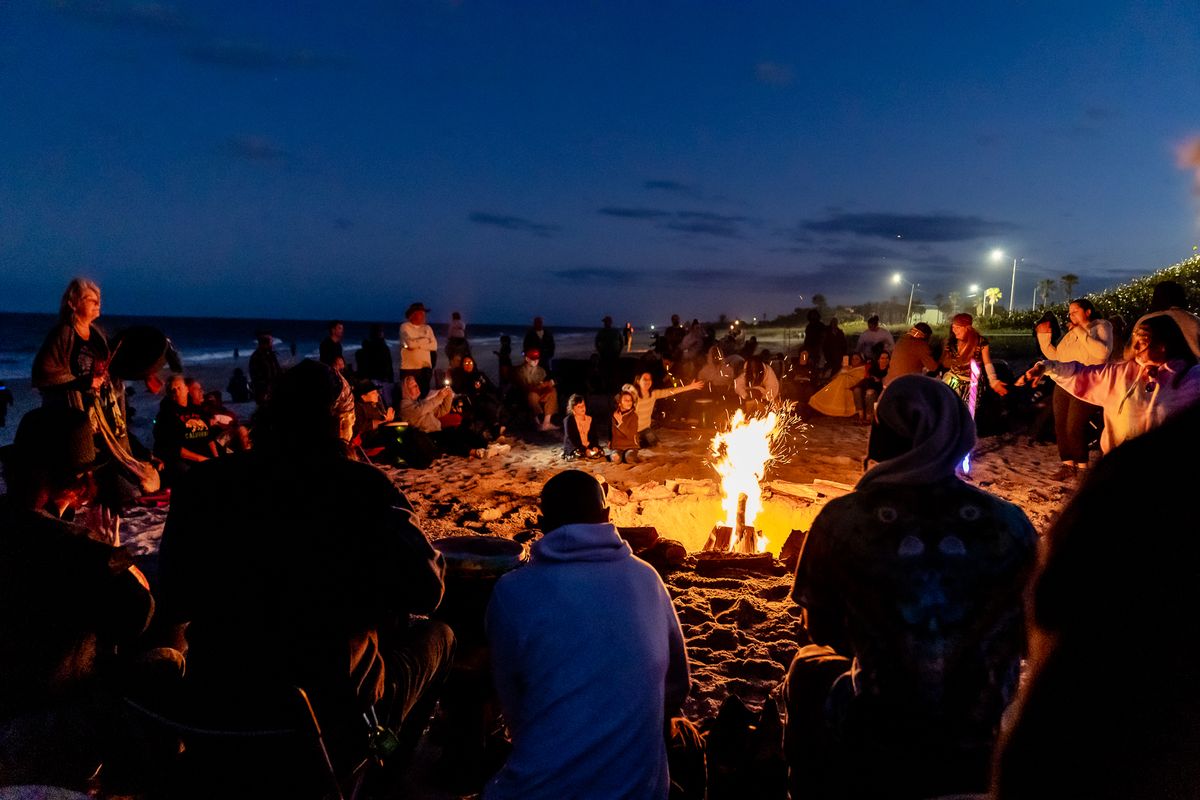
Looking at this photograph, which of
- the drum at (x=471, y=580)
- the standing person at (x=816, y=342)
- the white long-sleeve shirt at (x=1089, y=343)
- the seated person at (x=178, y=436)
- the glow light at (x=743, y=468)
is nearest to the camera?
the drum at (x=471, y=580)

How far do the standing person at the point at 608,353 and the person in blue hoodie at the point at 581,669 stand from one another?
14.5 m

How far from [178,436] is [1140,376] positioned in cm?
968

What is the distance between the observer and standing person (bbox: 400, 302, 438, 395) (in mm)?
12023

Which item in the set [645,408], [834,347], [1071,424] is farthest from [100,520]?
[834,347]

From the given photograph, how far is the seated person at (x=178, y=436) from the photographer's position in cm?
791

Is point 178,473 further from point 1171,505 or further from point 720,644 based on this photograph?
point 1171,505

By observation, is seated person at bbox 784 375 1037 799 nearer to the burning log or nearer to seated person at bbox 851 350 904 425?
the burning log

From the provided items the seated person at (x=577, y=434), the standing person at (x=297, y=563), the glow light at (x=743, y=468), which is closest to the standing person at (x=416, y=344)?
the seated person at (x=577, y=434)

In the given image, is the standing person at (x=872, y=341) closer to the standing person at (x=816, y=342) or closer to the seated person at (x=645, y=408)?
the standing person at (x=816, y=342)

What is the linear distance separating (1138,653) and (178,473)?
8843 millimetres

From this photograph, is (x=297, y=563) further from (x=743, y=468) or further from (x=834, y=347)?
(x=834, y=347)

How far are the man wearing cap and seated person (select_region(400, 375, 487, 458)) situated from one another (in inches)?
310

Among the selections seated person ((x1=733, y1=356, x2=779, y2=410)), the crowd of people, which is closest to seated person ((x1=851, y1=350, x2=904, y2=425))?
seated person ((x1=733, y1=356, x2=779, y2=410))

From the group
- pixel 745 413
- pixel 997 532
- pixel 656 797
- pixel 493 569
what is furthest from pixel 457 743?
pixel 745 413
